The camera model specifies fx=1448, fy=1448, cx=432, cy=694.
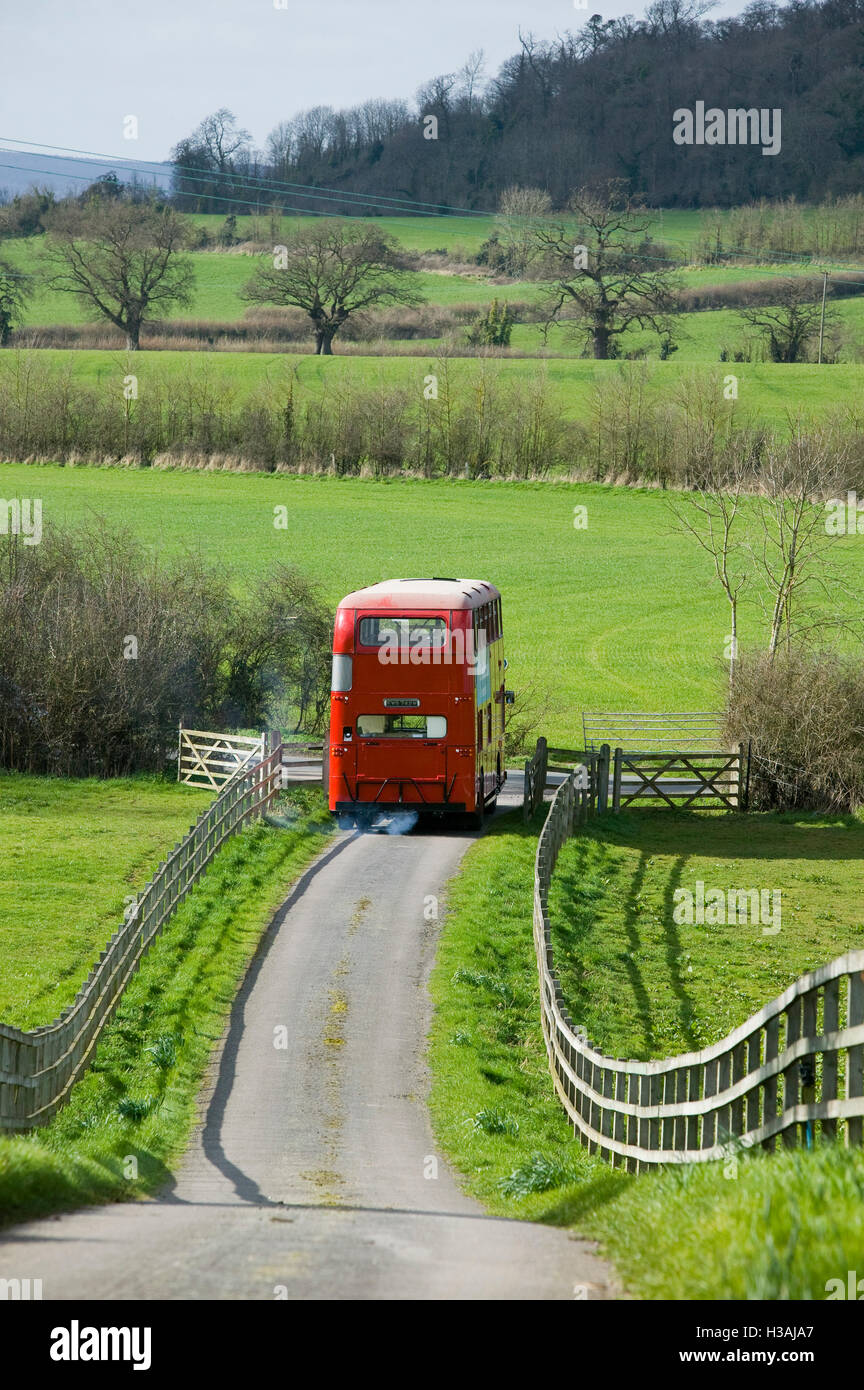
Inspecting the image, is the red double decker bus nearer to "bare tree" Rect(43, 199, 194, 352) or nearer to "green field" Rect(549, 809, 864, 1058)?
"green field" Rect(549, 809, 864, 1058)

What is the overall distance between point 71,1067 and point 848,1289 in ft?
33.3

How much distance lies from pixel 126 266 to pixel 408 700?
85521 mm

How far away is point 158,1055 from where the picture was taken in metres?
14.9

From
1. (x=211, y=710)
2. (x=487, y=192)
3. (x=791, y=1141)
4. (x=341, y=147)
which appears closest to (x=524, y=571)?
(x=211, y=710)

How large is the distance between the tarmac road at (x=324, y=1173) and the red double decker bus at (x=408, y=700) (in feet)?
6.15

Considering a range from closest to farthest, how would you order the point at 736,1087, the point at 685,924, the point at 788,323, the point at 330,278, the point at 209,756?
the point at 736,1087
the point at 685,924
the point at 209,756
the point at 330,278
the point at 788,323

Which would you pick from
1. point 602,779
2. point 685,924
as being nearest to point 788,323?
point 602,779

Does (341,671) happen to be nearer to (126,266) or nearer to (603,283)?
(126,266)

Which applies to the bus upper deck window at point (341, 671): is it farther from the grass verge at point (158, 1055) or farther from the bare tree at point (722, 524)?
the bare tree at point (722, 524)

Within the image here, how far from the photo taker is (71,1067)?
1399 centimetres

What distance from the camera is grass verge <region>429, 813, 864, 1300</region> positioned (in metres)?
5.47

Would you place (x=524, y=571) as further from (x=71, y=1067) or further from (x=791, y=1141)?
(x=791, y=1141)

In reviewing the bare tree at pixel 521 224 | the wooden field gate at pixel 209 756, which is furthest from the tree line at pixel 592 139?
the wooden field gate at pixel 209 756

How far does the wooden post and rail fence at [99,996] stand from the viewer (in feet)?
38.5
